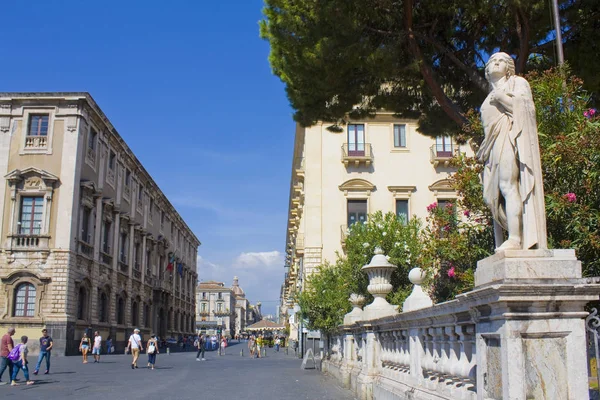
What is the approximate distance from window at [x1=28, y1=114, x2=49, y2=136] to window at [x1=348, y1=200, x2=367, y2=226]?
16.7 m

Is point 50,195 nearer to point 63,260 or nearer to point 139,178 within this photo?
point 63,260

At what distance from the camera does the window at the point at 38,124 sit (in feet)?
108

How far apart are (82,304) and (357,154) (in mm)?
17162

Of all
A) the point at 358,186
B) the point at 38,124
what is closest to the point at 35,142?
the point at 38,124

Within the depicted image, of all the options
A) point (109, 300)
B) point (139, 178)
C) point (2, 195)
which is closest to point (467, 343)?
point (2, 195)

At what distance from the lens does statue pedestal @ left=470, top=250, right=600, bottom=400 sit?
169 inches

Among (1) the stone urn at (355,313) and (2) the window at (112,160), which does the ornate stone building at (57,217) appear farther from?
(1) the stone urn at (355,313)

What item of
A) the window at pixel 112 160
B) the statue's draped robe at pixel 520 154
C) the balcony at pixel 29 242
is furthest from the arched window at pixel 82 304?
the statue's draped robe at pixel 520 154

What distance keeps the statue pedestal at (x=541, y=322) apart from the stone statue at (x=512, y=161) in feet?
0.77

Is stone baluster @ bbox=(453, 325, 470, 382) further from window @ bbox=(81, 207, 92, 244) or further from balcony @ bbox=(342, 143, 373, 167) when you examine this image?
window @ bbox=(81, 207, 92, 244)

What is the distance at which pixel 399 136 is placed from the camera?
109 ft

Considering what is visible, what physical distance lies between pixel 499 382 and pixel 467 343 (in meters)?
1.03

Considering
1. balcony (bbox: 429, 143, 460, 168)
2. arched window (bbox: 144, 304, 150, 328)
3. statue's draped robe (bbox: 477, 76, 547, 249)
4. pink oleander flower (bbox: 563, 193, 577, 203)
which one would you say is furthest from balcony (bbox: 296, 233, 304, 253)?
statue's draped robe (bbox: 477, 76, 547, 249)

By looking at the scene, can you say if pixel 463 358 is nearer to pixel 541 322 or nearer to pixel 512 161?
pixel 541 322
